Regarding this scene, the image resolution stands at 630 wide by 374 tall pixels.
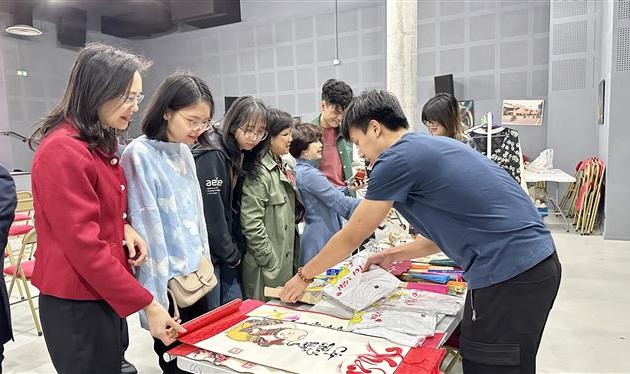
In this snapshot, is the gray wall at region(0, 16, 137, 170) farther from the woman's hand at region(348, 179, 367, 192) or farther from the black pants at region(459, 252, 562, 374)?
the black pants at region(459, 252, 562, 374)

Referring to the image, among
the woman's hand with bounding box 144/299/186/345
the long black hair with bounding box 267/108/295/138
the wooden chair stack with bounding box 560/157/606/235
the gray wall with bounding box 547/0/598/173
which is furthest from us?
the gray wall with bounding box 547/0/598/173

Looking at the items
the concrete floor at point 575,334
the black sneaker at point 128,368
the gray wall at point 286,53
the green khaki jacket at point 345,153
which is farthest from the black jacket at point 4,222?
the gray wall at point 286,53

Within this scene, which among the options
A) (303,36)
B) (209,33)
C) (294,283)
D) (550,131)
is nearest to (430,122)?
(294,283)

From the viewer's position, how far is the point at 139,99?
1281mm

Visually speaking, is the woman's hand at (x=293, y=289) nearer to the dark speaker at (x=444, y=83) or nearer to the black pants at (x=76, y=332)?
the black pants at (x=76, y=332)

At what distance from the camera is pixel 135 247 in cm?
135

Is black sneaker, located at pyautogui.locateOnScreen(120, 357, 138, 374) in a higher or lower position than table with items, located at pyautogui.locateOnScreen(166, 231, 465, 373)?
lower

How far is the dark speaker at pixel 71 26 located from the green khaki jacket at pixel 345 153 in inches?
405

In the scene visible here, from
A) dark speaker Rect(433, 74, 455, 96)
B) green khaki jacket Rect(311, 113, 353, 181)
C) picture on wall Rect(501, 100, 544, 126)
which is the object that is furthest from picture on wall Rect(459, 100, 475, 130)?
green khaki jacket Rect(311, 113, 353, 181)

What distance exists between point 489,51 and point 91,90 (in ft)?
28.7

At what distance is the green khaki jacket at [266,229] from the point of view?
210cm

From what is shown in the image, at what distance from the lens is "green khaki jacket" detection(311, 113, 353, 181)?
117 inches

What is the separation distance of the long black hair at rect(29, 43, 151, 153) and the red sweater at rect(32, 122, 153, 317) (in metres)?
0.03

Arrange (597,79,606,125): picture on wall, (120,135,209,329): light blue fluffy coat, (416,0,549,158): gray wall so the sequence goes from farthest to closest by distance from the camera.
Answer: (416,0,549,158): gray wall
(597,79,606,125): picture on wall
(120,135,209,329): light blue fluffy coat
